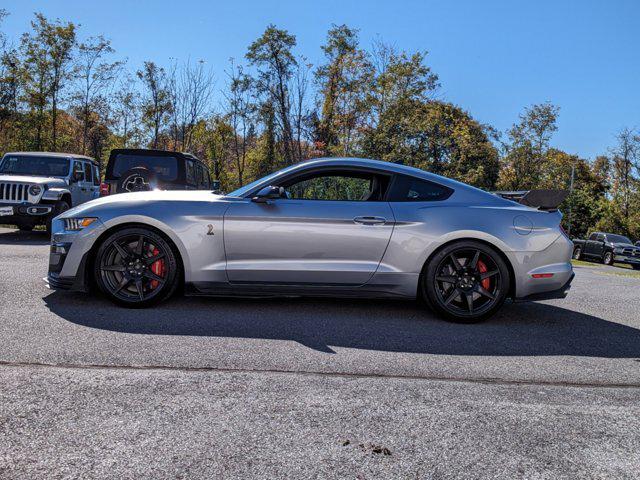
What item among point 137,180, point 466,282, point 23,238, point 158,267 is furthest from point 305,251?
point 23,238

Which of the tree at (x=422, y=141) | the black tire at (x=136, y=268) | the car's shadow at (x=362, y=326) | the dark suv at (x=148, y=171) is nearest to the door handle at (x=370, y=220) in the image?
the car's shadow at (x=362, y=326)

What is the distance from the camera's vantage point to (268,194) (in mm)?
4852

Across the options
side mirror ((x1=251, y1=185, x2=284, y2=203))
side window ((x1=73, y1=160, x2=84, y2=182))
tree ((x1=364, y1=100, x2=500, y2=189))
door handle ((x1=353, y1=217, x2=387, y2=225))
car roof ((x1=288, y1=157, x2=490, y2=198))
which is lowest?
door handle ((x1=353, y1=217, x2=387, y2=225))

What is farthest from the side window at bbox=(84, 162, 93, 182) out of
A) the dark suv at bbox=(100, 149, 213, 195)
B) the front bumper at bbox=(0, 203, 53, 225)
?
the dark suv at bbox=(100, 149, 213, 195)

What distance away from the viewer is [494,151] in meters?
42.2

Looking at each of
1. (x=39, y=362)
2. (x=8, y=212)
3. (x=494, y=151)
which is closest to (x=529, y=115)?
(x=494, y=151)

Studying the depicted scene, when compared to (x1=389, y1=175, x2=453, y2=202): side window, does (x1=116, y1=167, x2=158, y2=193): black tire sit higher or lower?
higher

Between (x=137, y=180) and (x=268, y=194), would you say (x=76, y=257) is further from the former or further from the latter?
(x=137, y=180)

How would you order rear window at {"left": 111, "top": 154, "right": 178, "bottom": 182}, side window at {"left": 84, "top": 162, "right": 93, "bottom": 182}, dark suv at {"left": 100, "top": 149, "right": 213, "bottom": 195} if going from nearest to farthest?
dark suv at {"left": 100, "top": 149, "right": 213, "bottom": 195} < rear window at {"left": 111, "top": 154, "right": 178, "bottom": 182} < side window at {"left": 84, "top": 162, "right": 93, "bottom": 182}

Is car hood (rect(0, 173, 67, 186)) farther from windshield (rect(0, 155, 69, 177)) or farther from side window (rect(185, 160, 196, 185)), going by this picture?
side window (rect(185, 160, 196, 185))

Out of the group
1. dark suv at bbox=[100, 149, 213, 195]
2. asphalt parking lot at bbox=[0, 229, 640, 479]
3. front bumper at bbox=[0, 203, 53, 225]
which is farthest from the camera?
front bumper at bbox=[0, 203, 53, 225]

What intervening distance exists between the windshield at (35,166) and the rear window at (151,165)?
2.25m

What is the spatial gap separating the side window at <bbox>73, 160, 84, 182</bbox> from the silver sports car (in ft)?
29.9

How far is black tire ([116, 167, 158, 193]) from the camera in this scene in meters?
11.0
